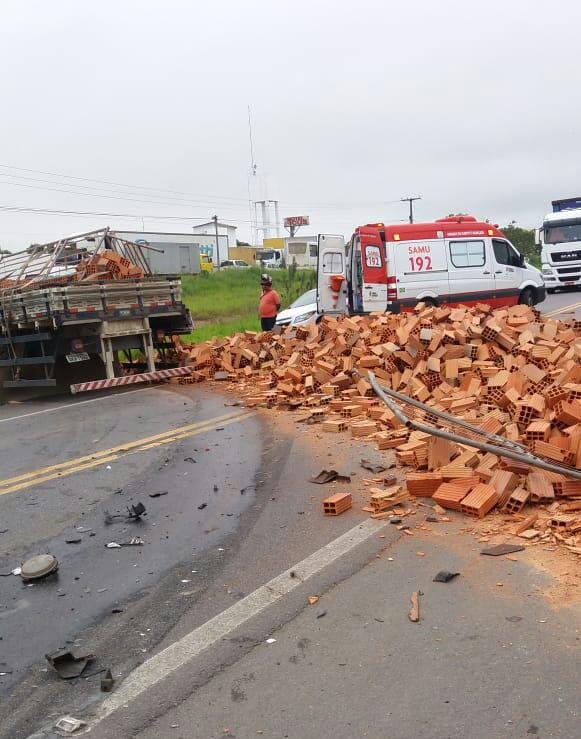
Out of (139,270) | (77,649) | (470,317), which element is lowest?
(77,649)

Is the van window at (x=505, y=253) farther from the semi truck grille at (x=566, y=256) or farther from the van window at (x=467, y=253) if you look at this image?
the semi truck grille at (x=566, y=256)

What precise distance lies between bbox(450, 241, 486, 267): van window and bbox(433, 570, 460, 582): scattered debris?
1214 centimetres

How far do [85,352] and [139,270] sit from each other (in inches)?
102

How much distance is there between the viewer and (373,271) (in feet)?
46.5

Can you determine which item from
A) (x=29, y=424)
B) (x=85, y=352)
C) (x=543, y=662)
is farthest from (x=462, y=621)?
(x=85, y=352)

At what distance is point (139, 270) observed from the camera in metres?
13.3

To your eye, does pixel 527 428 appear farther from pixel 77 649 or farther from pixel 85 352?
pixel 85 352

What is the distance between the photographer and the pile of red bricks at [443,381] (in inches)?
202

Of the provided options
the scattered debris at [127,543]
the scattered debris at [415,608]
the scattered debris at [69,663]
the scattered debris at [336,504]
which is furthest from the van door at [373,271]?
the scattered debris at [69,663]

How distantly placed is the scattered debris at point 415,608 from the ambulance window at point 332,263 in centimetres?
1199

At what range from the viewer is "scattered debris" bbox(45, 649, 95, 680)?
323 centimetres

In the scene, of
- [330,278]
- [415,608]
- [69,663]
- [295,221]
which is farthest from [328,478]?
[295,221]

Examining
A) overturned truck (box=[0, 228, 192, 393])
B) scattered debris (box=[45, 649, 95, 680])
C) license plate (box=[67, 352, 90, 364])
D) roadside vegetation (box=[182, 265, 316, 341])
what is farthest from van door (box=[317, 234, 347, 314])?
scattered debris (box=[45, 649, 95, 680])

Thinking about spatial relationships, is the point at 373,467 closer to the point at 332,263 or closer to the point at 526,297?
the point at 332,263
